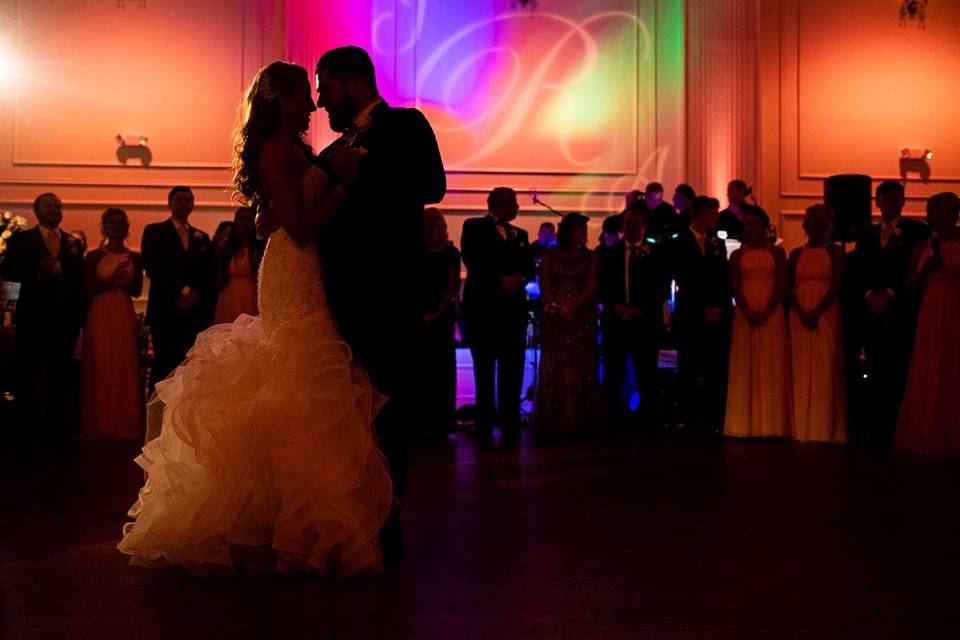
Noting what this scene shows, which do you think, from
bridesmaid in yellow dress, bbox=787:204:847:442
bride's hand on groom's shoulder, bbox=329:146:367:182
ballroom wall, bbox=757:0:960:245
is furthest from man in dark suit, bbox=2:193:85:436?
ballroom wall, bbox=757:0:960:245

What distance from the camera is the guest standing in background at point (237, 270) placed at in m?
7.23

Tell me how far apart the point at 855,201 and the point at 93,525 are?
7114mm

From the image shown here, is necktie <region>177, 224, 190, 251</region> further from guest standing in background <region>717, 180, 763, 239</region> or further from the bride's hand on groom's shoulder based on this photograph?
the bride's hand on groom's shoulder

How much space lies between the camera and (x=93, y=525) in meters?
3.82

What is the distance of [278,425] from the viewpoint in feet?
9.93

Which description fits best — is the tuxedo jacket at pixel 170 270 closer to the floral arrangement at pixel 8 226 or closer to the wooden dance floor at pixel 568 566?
the floral arrangement at pixel 8 226

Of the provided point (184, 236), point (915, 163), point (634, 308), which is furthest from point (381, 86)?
point (915, 163)

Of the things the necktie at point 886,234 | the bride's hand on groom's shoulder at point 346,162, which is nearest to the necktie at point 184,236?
the bride's hand on groom's shoulder at point 346,162

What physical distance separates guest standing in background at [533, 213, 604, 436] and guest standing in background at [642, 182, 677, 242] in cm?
128

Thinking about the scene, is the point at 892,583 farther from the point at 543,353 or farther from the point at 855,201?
the point at 855,201

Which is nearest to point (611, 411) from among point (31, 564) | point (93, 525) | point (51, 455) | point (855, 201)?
point (855, 201)

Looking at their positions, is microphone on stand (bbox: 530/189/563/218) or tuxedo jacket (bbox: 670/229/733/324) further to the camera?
microphone on stand (bbox: 530/189/563/218)

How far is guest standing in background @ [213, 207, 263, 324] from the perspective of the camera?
285 inches

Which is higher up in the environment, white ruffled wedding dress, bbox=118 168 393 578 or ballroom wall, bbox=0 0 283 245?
ballroom wall, bbox=0 0 283 245
